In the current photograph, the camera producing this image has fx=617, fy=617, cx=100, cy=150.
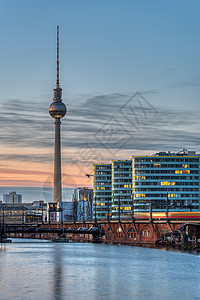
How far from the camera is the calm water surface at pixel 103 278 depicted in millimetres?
86375

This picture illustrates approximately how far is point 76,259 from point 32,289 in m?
58.5

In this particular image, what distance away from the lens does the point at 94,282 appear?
99875mm

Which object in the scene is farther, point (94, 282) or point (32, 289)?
point (94, 282)

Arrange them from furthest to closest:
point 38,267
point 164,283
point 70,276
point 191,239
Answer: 1. point 191,239
2. point 38,267
3. point 70,276
4. point 164,283

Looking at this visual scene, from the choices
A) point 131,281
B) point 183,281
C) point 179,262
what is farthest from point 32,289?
point 179,262

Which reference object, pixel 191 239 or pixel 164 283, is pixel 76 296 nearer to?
pixel 164 283

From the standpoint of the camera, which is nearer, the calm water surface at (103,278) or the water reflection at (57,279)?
the water reflection at (57,279)

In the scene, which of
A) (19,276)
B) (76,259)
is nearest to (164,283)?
(19,276)

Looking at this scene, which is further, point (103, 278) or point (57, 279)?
point (103, 278)

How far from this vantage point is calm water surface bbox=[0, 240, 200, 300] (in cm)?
8638

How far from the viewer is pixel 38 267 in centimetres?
A: 12744

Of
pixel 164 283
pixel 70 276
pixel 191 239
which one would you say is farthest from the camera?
pixel 191 239

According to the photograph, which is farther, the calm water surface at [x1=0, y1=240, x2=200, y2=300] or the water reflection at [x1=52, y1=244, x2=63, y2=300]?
the calm water surface at [x1=0, y1=240, x2=200, y2=300]

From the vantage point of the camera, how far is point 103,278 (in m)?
105
